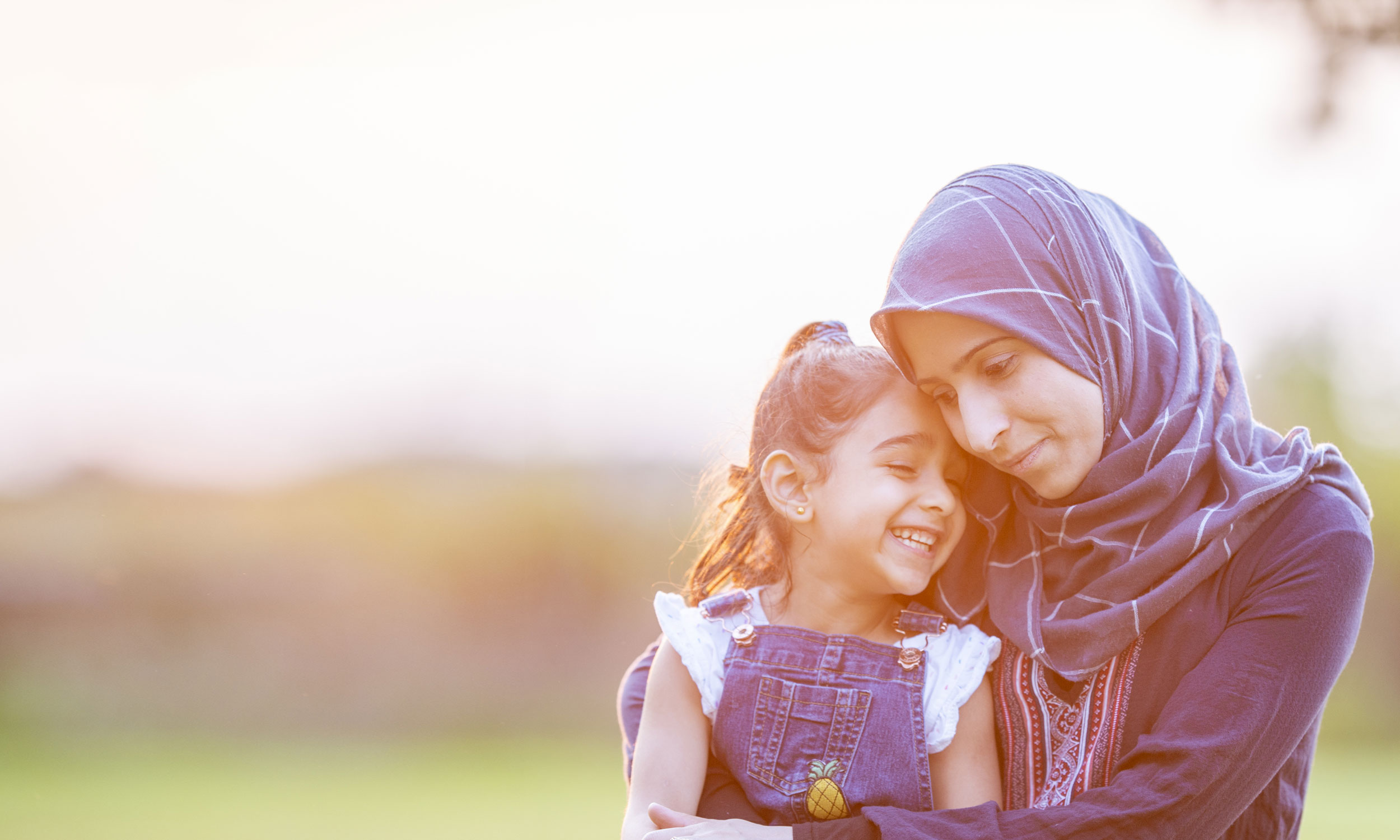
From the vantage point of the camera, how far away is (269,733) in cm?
781

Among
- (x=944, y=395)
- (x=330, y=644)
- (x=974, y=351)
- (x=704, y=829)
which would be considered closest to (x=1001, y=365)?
(x=974, y=351)

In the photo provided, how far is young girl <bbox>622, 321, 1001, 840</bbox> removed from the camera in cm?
191

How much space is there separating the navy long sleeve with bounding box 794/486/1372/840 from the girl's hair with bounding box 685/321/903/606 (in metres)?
0.68

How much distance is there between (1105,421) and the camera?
1.79m

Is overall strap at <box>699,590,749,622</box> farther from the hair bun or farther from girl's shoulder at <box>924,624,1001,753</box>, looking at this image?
the hair bun

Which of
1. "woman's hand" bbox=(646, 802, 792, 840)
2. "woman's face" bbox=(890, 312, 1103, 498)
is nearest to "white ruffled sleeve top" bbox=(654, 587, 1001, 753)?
"woman's hand" bbox=(646, 802, 792, 840)

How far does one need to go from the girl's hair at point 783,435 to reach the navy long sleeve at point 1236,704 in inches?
26.7

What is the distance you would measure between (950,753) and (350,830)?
5797 mm

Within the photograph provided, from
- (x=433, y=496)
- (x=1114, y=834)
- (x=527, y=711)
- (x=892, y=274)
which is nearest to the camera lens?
→ (x=1114, y=834)

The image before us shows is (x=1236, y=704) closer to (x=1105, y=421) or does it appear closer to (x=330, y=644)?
(x=1105, y=421)

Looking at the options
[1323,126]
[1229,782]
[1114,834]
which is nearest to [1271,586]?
[1229,782]

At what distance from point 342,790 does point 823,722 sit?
22.4ft

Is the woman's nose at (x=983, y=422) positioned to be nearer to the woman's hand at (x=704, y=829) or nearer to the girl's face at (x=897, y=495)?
the girl's face at (x=897, y=495)

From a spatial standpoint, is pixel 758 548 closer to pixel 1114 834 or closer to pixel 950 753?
pixel 950 753
